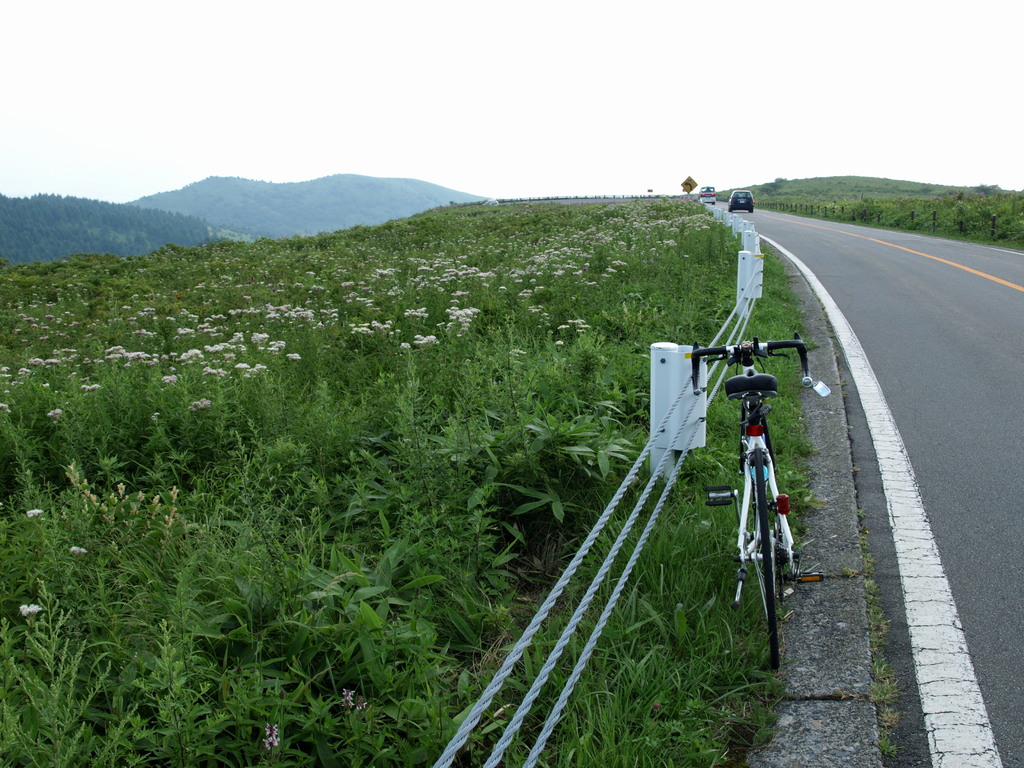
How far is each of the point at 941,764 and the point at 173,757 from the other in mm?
2624

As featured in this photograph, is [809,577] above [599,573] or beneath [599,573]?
beneath

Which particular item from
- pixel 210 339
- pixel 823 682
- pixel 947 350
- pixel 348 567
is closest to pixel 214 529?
pixel 348 567

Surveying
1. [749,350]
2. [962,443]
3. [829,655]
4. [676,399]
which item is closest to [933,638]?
[829,655]

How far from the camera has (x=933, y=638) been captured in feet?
10.4

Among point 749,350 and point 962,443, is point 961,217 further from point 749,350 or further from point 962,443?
point 749,350

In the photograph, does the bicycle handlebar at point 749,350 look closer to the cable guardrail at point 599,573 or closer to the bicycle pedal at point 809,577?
the cable guardrail at point 599,573

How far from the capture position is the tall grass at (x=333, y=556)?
2.48 metres

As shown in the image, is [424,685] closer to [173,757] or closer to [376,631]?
[376,631]

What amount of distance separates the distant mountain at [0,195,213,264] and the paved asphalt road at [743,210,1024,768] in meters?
136

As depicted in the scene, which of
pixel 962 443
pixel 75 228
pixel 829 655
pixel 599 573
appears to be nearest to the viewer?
pixel 599 573

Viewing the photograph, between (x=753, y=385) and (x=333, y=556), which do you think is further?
(x=333, y=556)

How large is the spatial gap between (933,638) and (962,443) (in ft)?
9.48

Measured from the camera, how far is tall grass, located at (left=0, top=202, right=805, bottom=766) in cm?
248

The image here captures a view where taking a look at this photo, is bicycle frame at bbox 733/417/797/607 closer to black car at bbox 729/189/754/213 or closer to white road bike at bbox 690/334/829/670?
white road bike at bbox 690/334/829/670
